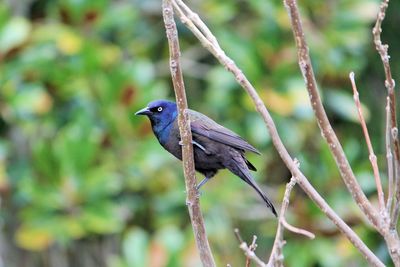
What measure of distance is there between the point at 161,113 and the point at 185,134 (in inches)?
67.0

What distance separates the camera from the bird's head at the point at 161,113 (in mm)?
4297

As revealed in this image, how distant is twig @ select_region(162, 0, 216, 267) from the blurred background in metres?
3.01

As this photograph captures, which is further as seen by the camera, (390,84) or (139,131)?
(139,131)

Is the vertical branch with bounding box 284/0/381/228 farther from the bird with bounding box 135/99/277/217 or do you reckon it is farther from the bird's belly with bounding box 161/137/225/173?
the bird's belly with bounding box 161/137/225/173

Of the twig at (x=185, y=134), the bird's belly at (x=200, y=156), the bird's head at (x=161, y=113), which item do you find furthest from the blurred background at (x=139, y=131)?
the twig at (x=185, y=134)

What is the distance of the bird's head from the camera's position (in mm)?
4297

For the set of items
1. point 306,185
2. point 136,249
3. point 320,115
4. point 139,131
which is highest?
point 320,115

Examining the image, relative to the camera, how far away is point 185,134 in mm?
2688

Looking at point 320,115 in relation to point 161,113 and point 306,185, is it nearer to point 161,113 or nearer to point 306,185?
point 306,185

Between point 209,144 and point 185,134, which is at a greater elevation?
point 185,134

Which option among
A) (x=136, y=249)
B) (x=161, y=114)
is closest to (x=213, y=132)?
(x=161, y=114)

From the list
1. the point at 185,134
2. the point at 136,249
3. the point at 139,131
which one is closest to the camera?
the point at 185,134

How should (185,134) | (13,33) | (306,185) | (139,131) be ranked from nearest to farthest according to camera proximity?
(306,185) < (185,134) < (13,33) < (139,131)

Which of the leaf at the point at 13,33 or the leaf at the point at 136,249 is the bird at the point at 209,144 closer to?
the leaf at the point at 136,249
